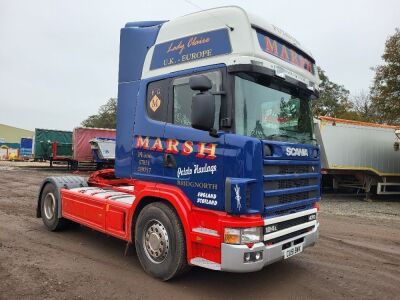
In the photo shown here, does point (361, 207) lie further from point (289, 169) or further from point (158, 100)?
point (158, 100)

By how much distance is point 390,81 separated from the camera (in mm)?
24625

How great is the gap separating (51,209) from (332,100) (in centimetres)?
3743

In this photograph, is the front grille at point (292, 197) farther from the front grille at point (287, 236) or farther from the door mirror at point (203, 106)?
the door mirror at point (203, 106)

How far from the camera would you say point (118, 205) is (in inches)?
214

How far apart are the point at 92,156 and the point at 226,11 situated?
2168 cm

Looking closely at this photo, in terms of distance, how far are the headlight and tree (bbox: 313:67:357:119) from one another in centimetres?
3544

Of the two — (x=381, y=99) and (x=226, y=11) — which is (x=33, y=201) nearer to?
(x=226, y=11)

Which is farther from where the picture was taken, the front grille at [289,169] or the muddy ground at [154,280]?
the muddy ground at [154,280]

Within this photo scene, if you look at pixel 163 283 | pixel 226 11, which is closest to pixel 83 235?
pixel 163 283

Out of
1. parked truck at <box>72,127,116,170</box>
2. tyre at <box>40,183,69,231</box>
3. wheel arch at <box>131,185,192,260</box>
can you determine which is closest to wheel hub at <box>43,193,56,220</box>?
tyre at <box>40,183,69,231</box>

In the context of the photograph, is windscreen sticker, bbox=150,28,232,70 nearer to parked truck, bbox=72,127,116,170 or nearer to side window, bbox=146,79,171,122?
Answer: side window, bbox=146,79,171,122

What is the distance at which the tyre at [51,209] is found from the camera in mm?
7103

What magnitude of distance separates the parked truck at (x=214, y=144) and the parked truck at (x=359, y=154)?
27.0 feet

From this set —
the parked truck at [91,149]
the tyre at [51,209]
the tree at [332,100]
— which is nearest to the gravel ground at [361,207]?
the tyre at [51,209]
